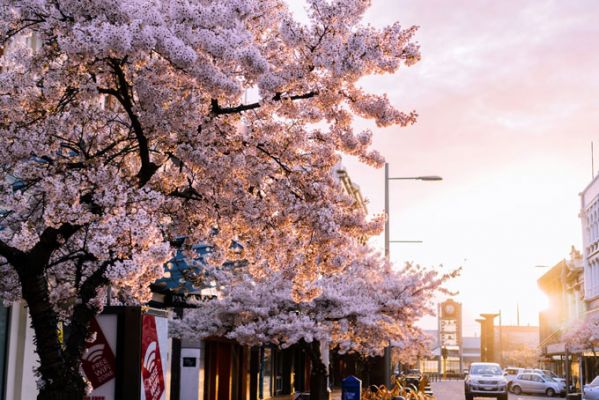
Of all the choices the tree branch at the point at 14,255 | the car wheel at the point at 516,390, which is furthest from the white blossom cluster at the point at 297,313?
the car wheel at the point at 516,390

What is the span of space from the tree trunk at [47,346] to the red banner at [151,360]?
2050 mm

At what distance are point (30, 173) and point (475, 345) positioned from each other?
170854 millimetres

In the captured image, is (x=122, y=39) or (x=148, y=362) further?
(x=148, y=362)

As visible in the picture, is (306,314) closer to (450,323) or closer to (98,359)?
(98,359)

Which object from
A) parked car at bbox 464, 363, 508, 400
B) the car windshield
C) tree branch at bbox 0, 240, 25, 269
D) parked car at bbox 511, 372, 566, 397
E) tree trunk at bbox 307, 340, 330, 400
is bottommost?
parked car at bbox 511, 372, 566, 397

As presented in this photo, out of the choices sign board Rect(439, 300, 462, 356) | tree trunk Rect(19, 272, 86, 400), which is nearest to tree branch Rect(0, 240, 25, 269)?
tree trunk Rect(19, 272, 86, 400)

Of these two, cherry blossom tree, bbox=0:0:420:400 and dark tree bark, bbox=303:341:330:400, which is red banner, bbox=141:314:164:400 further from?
dark tree bark, bbox=303:341:330:400

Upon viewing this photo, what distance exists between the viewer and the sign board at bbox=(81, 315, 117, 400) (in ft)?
36.7

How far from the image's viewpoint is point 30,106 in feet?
35.4

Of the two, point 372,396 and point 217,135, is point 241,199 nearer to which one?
point 217,135

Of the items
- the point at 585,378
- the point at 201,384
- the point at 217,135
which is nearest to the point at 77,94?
the point at 217,135

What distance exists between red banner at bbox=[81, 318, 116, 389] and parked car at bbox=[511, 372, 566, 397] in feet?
163

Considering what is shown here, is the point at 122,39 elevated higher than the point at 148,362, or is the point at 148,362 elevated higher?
the point at 122,39

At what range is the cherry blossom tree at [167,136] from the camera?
9695mm
